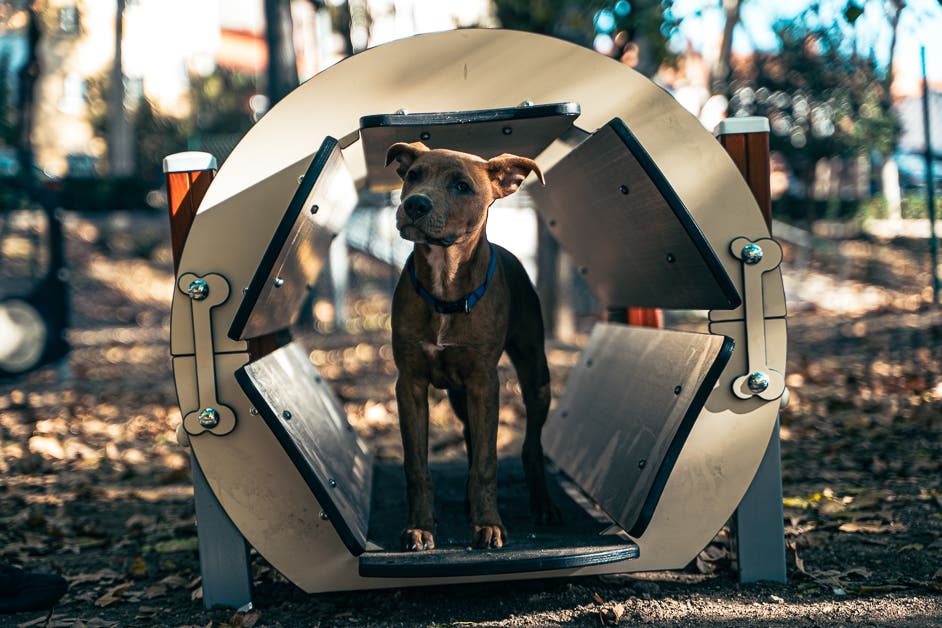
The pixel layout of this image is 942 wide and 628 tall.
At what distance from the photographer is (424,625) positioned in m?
3.28

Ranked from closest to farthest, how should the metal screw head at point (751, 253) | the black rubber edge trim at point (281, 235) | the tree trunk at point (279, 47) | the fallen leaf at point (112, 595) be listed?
the black rubber edge trim at point (281, 235) → the metal screw head at point (751, 253) → the fallen leaf at point (112, 595) → the tree trunk at point (279, 47)

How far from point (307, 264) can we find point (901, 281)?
554 inches

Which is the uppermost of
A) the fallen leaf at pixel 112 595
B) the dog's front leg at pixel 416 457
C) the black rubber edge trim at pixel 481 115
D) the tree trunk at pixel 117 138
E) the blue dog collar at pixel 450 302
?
the tree trunk at pixel 117 138

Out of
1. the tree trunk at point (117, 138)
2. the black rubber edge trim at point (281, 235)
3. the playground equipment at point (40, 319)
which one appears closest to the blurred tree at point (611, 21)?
the black rubber edge trim at point (281, 235)

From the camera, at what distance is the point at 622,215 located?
3842mm

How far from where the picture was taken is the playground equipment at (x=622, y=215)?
3297 millimetres

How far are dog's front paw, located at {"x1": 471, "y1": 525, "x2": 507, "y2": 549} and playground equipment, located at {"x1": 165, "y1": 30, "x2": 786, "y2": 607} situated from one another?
0.33 feet

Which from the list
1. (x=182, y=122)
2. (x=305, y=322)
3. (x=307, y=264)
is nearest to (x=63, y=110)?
(x=182, y=122)

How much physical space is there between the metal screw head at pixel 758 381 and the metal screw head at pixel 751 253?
43 cm

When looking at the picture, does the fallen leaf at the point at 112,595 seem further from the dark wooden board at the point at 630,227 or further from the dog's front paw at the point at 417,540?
the dark wooden board at the point at 630,227

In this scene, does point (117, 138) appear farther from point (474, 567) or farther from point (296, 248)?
point (474, 567)

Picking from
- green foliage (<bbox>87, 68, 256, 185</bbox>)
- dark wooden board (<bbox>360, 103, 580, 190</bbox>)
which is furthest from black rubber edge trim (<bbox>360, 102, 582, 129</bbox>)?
green foliage (<bbox>87, 68, 256, 185</bbox>)

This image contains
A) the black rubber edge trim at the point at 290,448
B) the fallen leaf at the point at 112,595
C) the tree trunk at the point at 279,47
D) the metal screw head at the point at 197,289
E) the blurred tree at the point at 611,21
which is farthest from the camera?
the tree trunk at the point at 279,47

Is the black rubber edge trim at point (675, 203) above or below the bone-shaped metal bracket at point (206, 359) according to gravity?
above
